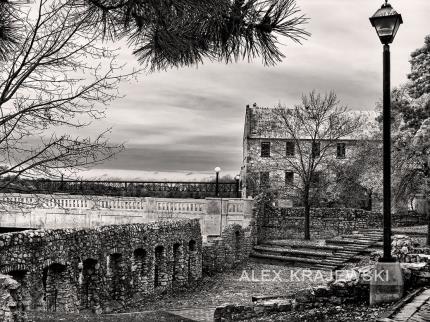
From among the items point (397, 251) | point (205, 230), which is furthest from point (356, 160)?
point (397, 251)

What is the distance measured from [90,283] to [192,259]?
7684 millimetres

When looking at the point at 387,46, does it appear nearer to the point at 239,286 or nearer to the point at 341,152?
the point at 239,286

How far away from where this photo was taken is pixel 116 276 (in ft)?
58.6

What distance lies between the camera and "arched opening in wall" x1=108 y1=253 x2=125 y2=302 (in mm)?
17500

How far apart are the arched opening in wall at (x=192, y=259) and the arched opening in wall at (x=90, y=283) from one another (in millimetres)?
6744

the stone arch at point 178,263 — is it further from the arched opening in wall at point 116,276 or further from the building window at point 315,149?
the building window at point 315,149

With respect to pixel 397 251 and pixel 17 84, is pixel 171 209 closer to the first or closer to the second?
pixel 397 251

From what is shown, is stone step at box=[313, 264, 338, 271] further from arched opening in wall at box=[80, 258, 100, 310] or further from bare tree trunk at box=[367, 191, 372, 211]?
bare tree trunk at box=[367, 191, 372, 211]

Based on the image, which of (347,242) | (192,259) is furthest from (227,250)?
(347,242)

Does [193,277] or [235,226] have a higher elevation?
[235,226]

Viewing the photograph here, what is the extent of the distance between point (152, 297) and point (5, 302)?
1061 centimetres

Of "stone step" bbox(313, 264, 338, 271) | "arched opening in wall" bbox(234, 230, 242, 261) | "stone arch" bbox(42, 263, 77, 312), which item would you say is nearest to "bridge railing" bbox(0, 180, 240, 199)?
"arched opening in wall" bbox(234, 230, 242, 261)

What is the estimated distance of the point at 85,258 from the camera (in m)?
15.9

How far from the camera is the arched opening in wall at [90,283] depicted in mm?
16250
